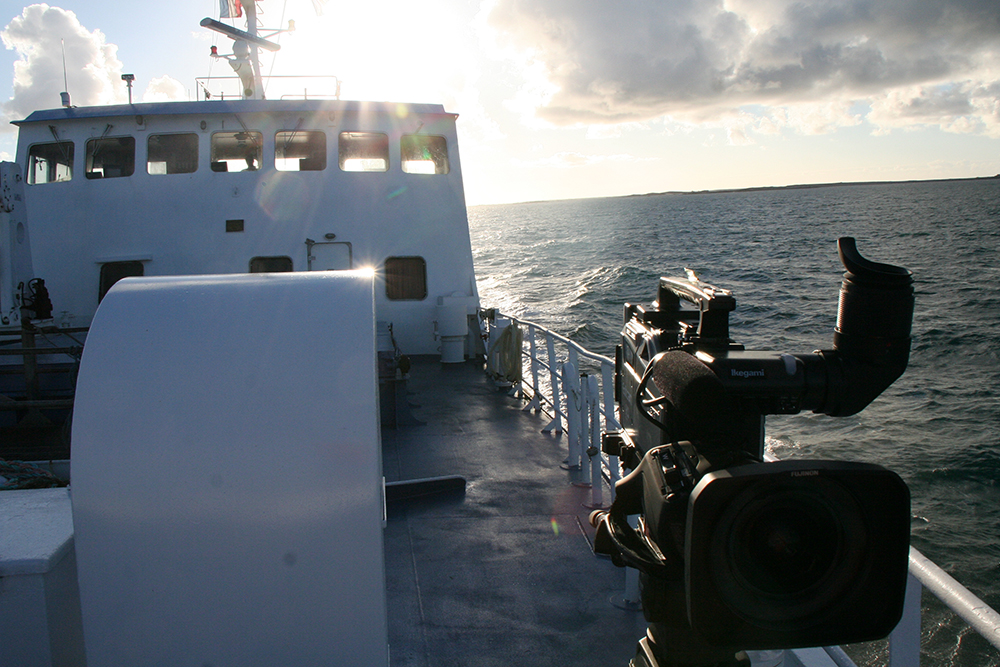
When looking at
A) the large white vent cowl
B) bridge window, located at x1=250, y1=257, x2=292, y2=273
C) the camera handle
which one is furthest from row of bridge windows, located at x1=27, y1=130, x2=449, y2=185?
the camera handle

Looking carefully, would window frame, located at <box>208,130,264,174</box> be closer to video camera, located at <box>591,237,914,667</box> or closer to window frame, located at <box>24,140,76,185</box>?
window frame, located at <box>24,140,76,185</box>

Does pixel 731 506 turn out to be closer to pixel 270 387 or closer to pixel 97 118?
pixel 270 387

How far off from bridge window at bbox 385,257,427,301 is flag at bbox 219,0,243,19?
15.6 ft

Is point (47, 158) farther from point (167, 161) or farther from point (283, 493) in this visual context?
point (283, 493)

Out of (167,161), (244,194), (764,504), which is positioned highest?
(167,161)

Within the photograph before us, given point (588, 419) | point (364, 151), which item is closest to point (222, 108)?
point (364, 151)

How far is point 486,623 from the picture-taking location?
3320mm

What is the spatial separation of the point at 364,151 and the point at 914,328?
16.0 metres

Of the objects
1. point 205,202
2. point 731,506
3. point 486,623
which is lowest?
point 486,623

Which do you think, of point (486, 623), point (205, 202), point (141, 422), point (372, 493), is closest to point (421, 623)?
point (486, 623)

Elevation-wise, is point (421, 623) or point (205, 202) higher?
point (205, 202)

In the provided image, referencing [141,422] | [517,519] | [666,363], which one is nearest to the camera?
[666,363]

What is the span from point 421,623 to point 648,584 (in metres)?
1.91

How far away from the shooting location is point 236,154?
8.68m
